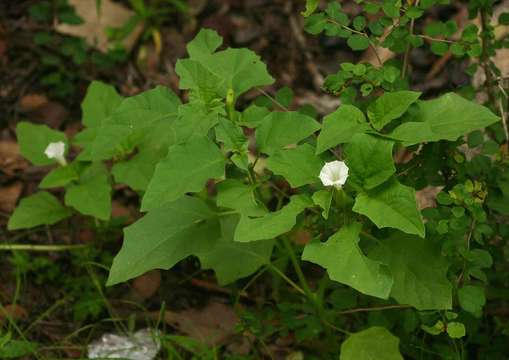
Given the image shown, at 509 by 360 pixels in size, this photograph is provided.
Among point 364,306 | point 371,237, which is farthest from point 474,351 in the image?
point 371,237

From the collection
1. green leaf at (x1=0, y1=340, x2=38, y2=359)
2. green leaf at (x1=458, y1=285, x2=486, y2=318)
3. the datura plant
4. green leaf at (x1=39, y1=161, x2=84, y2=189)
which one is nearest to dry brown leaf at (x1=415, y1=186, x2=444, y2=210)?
the datura plant

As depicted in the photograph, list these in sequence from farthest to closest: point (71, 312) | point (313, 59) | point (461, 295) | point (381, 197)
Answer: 1. point (313, 59)
2. point (71, 312)
3. point (461, 295)
4. point (381, 197)

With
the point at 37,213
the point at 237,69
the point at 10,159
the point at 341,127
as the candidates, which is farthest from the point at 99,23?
the point at 341,127

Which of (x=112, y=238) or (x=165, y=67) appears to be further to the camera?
(x=165, y=67)

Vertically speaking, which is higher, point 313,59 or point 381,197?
point 381,197

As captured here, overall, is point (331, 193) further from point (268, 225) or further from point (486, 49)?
point (486, 49)

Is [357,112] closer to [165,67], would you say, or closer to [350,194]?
[350,194]

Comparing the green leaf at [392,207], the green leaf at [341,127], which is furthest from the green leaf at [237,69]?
the green leaf at [392,207]

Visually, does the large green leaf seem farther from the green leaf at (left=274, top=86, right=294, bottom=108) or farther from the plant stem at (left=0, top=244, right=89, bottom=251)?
the plant stem at (left=0, top=244, right=89, bottom=251)
